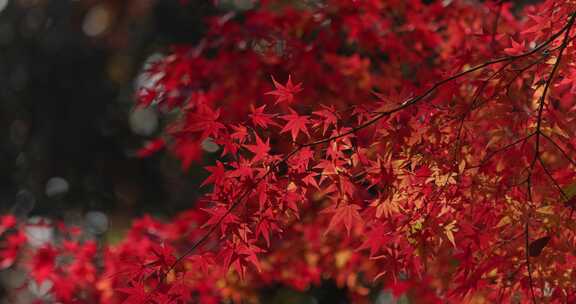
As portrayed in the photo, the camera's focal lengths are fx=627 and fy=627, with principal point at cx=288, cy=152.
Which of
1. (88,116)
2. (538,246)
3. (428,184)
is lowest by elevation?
(88,116)

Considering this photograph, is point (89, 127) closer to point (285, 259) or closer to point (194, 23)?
point (194, 23)

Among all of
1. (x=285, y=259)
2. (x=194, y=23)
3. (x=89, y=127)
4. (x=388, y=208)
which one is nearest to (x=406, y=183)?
(x=388, y=208)

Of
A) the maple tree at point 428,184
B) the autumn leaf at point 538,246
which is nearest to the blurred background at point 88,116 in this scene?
the maple tree at point 428,184

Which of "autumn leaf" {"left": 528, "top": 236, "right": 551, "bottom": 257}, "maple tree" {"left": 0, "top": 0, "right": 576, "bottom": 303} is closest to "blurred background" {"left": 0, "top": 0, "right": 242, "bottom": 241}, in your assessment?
"maple tree" {"left": 0, "top": 0, "right": 576, "bottom": 303}

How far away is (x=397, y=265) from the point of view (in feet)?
6.54

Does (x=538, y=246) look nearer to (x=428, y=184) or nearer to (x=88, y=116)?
(x=428, y=184)

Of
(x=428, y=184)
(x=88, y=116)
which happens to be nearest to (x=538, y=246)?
(x=428, y=184)

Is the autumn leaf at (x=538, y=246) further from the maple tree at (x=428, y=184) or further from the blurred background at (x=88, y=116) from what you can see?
the blurred background at (x=88, y=116)

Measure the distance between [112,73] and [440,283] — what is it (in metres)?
Answer: 5.89

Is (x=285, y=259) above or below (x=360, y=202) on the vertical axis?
below

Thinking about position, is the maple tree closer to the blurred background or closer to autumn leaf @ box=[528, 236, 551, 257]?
autumn leaf @ box=[528, 236, 551, 257]

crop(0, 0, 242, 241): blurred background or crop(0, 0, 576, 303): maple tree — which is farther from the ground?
crop(0, 0, 576, 303): maple tree

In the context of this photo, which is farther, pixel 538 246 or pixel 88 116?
pixel 88 116

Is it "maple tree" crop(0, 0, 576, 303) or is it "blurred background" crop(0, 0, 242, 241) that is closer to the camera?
"maple tree" crop(0, 0, 576, 303)
